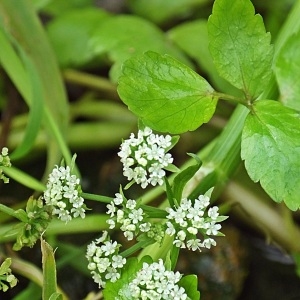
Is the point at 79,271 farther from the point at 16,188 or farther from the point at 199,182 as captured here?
the point at 199,182

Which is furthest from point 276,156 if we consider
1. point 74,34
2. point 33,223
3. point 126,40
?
point 74,34

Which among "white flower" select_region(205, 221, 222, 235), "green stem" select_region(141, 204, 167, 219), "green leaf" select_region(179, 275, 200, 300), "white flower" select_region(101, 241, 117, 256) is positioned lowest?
"green leaf" select_region(179, 275, 200, 300)

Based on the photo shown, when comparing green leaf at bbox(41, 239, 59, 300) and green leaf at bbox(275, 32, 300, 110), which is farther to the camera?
green leaf at bbox(275, 32, 300, 110)

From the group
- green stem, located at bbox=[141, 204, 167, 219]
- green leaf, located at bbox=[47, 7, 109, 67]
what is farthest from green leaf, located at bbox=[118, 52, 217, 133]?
green leaf, located at bbox=[47, 7, 109, 67]

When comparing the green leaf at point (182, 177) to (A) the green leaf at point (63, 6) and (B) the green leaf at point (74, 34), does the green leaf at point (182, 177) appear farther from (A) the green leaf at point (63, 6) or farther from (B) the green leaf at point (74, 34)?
(A) the green leaf at point (63, 6)

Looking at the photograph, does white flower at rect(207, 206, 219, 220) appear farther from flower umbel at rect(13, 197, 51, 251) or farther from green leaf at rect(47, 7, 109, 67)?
green leaf at rect(47, 7, 109, 67)

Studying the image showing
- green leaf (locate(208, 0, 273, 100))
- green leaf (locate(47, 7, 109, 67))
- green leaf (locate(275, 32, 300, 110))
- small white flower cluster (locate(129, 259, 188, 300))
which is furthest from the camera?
green leaf (locate(47, 7, 109, 67))

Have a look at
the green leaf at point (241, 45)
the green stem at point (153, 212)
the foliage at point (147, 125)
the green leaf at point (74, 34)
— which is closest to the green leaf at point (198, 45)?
the foliage at point (147, 125)

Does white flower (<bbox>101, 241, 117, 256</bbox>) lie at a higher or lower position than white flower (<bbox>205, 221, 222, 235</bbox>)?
lower
